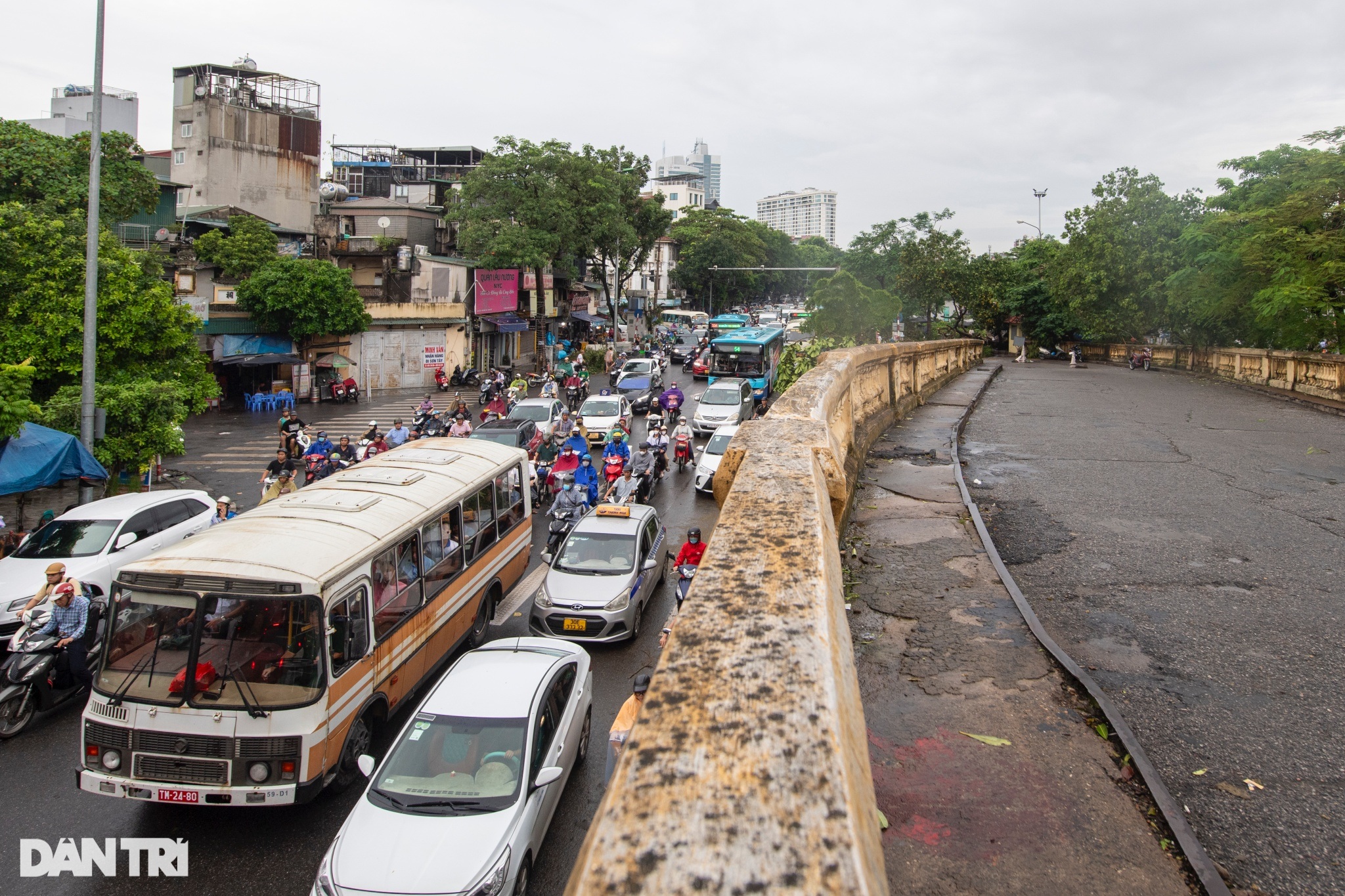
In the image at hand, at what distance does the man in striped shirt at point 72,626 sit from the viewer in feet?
28.3

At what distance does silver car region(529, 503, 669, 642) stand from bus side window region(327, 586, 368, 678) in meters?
2.60

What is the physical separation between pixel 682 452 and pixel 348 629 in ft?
46.2

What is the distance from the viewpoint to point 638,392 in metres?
32.2

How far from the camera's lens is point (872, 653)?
5.80 m

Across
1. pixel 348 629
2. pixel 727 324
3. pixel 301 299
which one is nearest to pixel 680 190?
pixel 727 324

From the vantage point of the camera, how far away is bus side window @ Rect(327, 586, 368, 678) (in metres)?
6.84

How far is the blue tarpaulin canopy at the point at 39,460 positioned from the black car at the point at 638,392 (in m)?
19.2

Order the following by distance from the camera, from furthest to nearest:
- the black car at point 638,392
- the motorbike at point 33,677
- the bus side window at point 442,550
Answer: the black car at point 638,392 → the bus side window at point 442,550 → the motorbike at point 33,677

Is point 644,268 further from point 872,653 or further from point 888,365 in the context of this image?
point 872,653

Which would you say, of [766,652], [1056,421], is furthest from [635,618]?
[1056,421]

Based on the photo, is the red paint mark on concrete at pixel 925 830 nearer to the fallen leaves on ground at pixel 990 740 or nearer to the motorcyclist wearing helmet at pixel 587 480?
the fallen leaves on ground at pixel 990 740

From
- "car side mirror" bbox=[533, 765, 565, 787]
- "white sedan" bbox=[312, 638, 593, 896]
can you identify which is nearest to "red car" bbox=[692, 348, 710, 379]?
"white sedan" bbox=[312, 638, 593, 896]

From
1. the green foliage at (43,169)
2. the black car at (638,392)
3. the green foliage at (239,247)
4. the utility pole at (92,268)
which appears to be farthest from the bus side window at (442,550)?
the green foliage at (239,247)

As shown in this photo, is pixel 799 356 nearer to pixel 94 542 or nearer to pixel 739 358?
pixel 739 358
